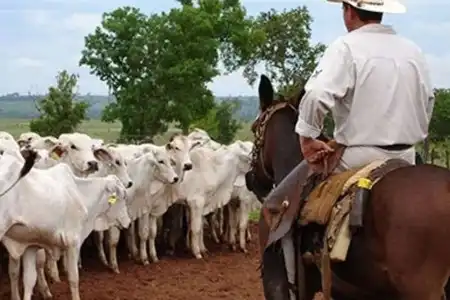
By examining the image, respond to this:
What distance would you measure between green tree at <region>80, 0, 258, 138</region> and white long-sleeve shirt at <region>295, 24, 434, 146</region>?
24.5 meters

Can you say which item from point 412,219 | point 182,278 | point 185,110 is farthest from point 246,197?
point 412,219

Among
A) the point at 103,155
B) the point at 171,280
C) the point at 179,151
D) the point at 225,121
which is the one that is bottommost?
the point at 225,121

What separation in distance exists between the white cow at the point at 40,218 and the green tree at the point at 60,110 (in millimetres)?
16837

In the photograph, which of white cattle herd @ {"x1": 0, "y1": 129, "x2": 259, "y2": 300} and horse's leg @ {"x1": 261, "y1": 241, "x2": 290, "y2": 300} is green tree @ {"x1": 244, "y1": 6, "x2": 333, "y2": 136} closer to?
white cattle herd @ {"x1": 0, "y1": 129, "x2": 259, "y2": 300}

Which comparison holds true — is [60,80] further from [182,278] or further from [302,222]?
[302,222]

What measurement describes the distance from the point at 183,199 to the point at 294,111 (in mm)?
11071

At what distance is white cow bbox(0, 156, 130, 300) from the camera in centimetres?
1105

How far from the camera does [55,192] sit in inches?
461

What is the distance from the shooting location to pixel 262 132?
277 inches

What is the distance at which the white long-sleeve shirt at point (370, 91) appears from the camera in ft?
18.5

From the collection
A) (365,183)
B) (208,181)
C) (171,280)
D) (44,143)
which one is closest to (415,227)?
(365,183)

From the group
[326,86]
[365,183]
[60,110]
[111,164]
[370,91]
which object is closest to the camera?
[365,183]

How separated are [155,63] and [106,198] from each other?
18.1 meters

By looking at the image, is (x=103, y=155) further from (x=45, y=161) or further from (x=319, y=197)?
(x=319, y=197)
